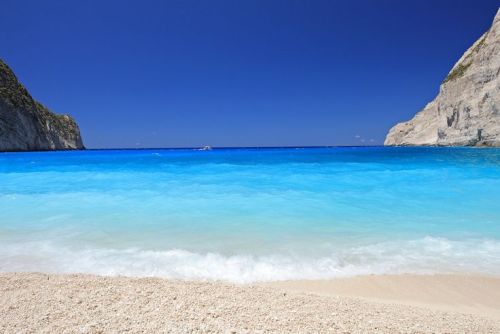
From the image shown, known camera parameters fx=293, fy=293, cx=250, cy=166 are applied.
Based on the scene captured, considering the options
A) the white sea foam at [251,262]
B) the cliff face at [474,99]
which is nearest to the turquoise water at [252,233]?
the white sea foam at [251,262]

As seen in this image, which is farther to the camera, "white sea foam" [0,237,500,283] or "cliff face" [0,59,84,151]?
"cliff face" [0,59,84,151]

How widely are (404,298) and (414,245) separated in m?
2.30

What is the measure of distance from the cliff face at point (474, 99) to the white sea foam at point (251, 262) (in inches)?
2319

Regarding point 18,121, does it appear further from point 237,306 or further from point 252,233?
point 237,306

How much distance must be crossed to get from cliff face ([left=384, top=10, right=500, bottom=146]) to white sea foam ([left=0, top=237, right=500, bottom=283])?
193ft

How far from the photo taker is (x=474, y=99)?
2098 inches

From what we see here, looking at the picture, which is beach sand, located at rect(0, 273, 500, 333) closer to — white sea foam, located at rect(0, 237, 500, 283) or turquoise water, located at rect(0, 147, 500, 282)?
white sea foam, located at rect(0, 237, 500, 283)

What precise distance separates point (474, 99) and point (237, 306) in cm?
6630

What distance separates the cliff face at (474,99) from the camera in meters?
49.6

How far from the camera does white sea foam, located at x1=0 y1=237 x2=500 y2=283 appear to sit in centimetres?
436

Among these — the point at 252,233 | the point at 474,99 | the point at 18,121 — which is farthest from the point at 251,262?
the point at 18,121

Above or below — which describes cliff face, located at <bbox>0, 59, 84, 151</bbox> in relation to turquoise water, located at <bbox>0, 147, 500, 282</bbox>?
above

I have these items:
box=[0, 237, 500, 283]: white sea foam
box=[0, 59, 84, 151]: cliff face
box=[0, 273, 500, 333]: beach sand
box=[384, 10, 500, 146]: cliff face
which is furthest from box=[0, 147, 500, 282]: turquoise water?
box=[0, 59, 84, 151]: cliff face

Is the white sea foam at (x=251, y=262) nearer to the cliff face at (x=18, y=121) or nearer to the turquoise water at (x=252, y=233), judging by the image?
the turquoise water at (x=252, y=233)
